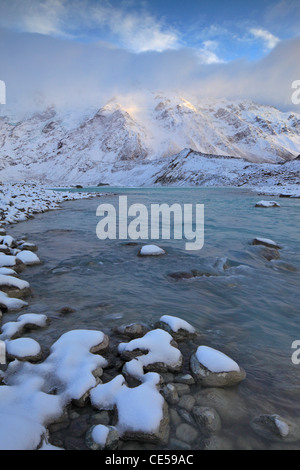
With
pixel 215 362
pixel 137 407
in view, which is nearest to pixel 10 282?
pixel 137 407

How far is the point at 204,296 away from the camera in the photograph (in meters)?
5.71

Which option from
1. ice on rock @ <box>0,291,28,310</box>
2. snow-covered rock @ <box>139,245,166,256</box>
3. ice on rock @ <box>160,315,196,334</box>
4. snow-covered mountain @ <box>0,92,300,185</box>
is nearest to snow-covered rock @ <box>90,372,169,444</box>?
ice on rock @ <box>160,315,196,334</box>

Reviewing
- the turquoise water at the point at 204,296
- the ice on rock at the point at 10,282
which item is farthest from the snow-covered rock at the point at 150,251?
the ice on rock at the point at 10,282

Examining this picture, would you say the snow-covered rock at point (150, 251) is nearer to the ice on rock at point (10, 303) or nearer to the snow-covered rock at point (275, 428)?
the ice on rock at point (10, 303)

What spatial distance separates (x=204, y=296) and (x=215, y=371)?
104 inches

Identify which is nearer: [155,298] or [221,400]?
[221,400]

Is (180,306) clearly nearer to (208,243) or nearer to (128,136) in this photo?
(208,243)

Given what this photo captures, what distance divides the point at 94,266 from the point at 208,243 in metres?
4.80

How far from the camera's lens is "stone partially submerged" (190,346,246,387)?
10.1 feet

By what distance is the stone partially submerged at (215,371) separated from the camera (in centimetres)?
309
